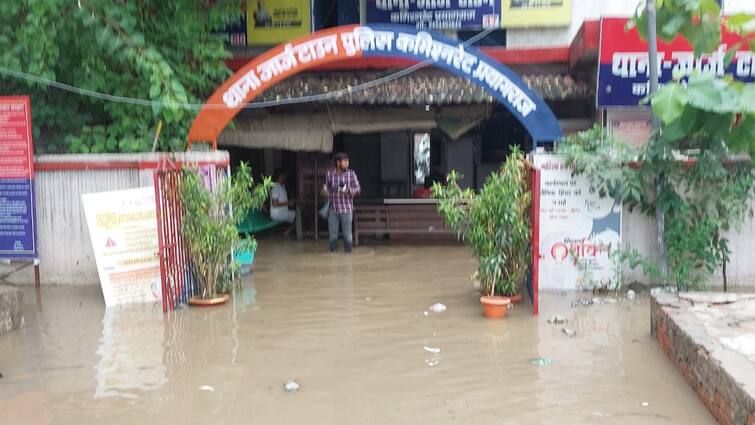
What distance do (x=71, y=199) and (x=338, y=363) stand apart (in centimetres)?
487

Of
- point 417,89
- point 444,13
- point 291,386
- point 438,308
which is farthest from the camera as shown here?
point 444,13

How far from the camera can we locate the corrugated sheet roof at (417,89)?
435 inches

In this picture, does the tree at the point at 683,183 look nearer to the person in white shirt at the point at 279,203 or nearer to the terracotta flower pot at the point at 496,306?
the terracotta flower pot at the point at 496,306

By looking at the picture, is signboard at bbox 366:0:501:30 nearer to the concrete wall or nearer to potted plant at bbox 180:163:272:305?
the concrete wall

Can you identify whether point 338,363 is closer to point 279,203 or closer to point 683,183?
point 683,183

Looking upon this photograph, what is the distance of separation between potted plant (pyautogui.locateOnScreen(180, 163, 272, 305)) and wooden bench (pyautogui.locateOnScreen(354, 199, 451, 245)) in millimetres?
4395

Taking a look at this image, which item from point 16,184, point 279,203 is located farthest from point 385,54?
point 279,203

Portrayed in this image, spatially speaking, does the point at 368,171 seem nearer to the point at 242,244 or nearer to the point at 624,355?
the point at 242,244

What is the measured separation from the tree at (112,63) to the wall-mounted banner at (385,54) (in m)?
0.69

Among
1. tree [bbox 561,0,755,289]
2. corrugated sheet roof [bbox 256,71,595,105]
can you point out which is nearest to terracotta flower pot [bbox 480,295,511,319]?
tree [bbox 561,0,755,289]

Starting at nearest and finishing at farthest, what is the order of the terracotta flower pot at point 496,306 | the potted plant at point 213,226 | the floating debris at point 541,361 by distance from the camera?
the floating debris at point 541,361
the terracotta flower pot at point 496,306
the potted plant at point 213,226

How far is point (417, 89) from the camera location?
11352 millimetres

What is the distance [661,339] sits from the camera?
232 inches

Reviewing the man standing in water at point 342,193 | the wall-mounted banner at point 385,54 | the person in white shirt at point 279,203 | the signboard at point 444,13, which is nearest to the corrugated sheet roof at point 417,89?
the signboard at point 444,13
